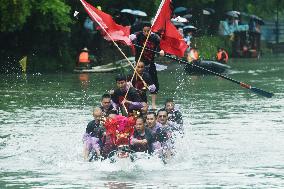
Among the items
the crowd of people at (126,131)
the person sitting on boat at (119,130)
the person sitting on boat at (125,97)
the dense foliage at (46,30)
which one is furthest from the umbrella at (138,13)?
the person sitting on boat at (119,130)

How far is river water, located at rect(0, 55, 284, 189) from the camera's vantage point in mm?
16969

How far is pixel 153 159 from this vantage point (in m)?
18.2

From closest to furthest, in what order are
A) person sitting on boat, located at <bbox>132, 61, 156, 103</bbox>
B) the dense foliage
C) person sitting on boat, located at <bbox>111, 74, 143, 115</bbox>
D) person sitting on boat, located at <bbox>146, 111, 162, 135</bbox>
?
person sitting on boat, located at <bbox>146, 111, 162, 135</bbox> → person sitting on boat, located at <bbox>111, 74, 143, 115</bbox> → person sitting on boat, located at <bbox>132, 61, 156, 103</bbox> → the dense foliage

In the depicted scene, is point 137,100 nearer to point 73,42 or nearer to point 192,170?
point 192,170

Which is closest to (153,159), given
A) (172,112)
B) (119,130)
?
(119,130)

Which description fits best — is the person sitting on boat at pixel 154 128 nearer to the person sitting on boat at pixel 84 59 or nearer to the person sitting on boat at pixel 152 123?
the person sitting on boat at pixel 152 123

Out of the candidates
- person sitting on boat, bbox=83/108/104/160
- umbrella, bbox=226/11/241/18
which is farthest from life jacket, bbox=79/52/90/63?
person sitting on boat, bbox=83/108/104/160

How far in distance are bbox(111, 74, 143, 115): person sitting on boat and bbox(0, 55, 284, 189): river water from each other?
46.5 inches

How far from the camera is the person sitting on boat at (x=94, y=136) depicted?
18312 mm

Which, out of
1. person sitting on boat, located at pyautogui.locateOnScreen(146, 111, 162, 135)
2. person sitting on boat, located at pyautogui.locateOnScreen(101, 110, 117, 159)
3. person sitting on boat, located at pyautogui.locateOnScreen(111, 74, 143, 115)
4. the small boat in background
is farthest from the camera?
the small boat in background

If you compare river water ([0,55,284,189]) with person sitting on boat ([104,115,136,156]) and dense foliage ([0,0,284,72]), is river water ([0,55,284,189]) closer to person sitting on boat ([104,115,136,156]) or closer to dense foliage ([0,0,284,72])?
A: person sitting on boat ([104,115,136,156])

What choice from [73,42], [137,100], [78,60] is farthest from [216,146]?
[73,42]

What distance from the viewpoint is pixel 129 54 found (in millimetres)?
52219

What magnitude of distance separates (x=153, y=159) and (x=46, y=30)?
2938 cm
